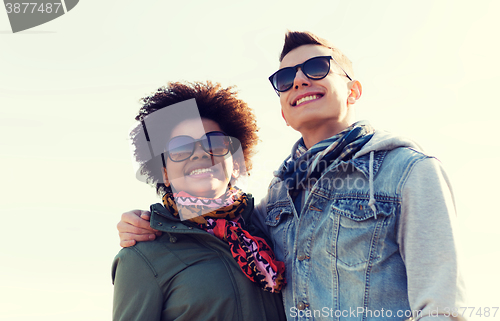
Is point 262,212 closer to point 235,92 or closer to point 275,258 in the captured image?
point 275,258

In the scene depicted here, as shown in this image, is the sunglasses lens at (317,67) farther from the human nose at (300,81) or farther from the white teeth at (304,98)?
the white teeth at (304,98)

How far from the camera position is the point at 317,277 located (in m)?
2.55

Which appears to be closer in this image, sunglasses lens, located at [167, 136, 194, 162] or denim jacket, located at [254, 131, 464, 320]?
denim jacket, located at [254, 131, 464, 320]

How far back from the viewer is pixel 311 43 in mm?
3340

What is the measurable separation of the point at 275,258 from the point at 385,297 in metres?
0.96

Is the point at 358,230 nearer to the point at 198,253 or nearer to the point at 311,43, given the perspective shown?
the point at 198,253

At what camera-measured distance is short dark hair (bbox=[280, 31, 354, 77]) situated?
131 inches

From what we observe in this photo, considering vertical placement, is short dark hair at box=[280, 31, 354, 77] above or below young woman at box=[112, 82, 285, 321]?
above

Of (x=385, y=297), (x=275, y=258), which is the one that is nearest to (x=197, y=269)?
→ (x=275, y=258)

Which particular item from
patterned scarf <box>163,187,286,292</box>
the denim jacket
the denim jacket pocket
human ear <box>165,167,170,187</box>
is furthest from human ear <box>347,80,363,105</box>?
human ear <box>165,167,170,187</box>

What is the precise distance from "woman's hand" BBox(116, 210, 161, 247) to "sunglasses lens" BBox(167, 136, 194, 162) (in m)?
0.57

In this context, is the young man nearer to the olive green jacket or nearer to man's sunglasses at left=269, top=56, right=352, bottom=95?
man's sunglasses at left=269, top=56, right=352, bottom=95

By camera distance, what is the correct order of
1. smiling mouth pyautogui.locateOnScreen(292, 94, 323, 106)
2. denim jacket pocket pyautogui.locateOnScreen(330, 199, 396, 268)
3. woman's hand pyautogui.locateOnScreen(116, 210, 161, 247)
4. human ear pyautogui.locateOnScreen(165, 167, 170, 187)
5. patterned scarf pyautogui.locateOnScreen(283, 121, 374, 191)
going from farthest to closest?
human ear pyautogui.locateOnScreen(165, 167, 170, 187) < smiling mouth pyautogui.locateOnScreen(292, 94, 323, 106) < woman's hand pyautogui.locateOnScreen(116, 210, 161, 247) < patterned scarf pyautogui.locateOnScreen(283, 121, 374, 191) < denim jacket pocket pyautogui.locateOnScreen(330, 199, 396, 268)

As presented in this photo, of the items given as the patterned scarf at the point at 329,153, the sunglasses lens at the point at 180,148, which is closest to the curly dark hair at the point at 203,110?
the sunglasses lens at the point at 180,148
